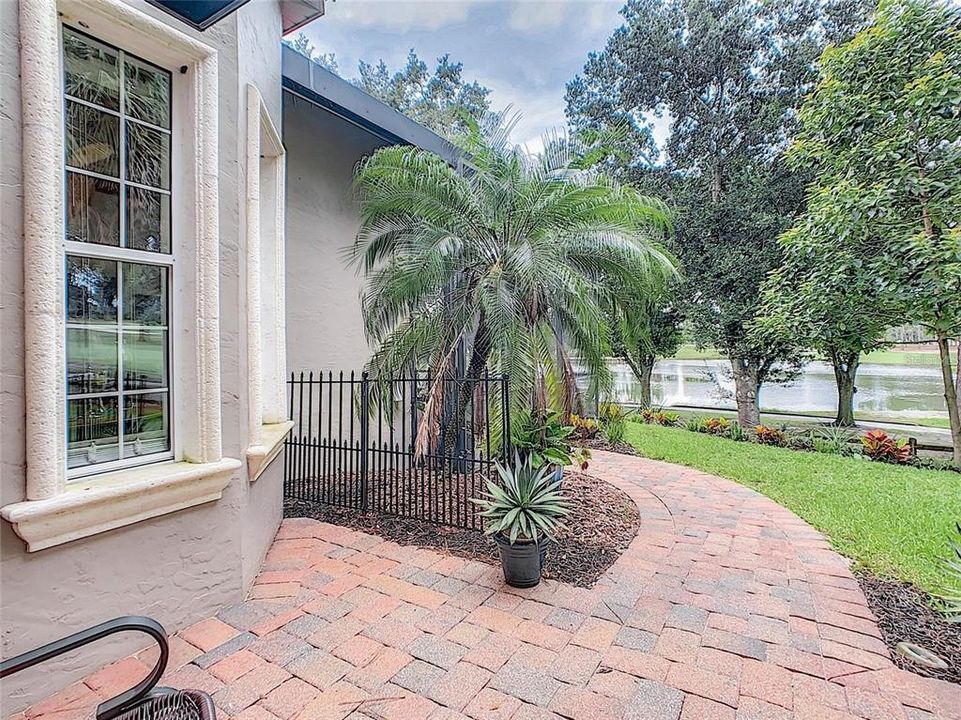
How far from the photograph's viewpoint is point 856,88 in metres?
8.24

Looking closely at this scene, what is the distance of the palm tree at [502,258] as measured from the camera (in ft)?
15.7

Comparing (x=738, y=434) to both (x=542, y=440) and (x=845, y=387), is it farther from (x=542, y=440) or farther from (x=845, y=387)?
(x=542, y=440)

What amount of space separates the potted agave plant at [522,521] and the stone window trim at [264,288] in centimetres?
187

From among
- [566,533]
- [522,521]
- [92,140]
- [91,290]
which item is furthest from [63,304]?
[566,533]

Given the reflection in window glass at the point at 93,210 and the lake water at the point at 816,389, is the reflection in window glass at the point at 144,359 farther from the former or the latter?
the lake water at the point at 816,389

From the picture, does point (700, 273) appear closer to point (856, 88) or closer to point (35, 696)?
point (856, 88)

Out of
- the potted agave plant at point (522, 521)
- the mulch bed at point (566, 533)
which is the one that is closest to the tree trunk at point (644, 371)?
the mulch bed at point (566, 533)

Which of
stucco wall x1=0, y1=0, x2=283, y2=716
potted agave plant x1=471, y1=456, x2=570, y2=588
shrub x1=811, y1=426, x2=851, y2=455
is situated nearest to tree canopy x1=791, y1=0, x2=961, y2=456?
shrub x1=811, y1=426, x2=851, y2=455

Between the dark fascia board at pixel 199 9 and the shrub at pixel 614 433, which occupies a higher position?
the dark fascia board at pixel 199 9

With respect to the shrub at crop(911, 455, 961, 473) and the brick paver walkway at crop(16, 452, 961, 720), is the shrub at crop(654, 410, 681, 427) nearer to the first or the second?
the shrub at crop(911, 455, 961, 473)

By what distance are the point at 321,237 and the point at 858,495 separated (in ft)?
27.2

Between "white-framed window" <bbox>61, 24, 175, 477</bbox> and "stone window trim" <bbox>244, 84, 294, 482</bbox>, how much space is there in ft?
2.01

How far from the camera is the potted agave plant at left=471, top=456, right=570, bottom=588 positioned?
356 centimetres

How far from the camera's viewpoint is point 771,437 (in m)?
11.0
